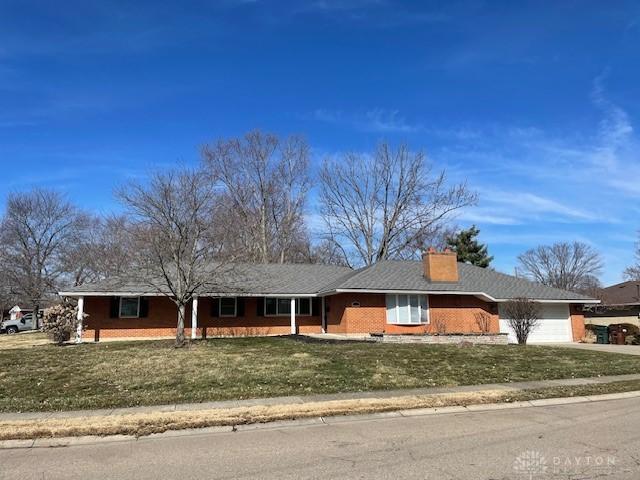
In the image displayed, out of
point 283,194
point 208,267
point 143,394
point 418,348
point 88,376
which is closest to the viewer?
point 143,394

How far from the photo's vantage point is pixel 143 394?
1028 centimetres

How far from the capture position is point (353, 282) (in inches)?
1024

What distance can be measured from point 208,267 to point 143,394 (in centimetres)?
1220

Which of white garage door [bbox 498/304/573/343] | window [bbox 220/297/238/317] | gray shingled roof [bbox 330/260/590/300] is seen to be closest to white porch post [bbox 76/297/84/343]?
window [bbox 220/297/238/317]

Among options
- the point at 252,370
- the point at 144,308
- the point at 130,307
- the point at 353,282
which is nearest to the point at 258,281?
the point at 353,282

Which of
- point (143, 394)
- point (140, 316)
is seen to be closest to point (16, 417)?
point (143, 394)

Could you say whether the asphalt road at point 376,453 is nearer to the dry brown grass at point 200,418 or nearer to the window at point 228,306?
the dry brown grass at point 200,418

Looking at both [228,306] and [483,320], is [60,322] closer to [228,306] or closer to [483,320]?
[228,306]

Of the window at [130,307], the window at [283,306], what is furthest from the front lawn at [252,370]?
the window at [283,306]

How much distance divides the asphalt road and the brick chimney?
19847 mm

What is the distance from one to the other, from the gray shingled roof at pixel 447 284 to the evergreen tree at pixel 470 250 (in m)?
20.4

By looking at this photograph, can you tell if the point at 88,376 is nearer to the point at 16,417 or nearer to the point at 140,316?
the point at 16,417

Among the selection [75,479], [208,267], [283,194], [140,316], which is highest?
[283,194]

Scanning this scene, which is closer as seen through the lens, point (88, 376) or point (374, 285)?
point (88, 376)
